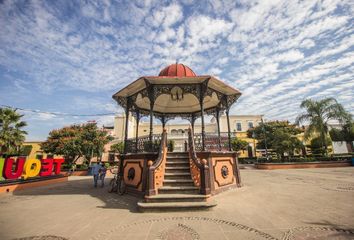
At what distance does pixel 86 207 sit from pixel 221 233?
4938 millimetres

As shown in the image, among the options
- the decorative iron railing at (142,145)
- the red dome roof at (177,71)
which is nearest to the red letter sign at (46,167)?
the decorative iron railing at (142,145)

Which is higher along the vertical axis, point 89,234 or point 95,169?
point 95,169

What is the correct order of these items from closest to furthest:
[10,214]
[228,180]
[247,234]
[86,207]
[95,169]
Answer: [247,234]
[10,214]
[86,207]
[228,180]
[95,169]

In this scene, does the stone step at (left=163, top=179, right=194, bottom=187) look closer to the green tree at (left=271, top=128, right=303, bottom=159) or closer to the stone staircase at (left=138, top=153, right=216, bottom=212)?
the stone staircase at (left=138, top=153, right=216, bottom=212)

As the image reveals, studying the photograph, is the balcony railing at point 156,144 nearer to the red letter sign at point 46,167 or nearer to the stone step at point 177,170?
the stone step at point 177,170

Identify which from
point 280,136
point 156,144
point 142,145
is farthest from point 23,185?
point 280,136

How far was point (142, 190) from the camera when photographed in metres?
7.54

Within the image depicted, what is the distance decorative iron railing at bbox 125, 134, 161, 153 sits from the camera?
8925 mm

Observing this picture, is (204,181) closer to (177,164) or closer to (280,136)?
(177,164)

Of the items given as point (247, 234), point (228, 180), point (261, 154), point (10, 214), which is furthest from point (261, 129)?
point (10, 214)

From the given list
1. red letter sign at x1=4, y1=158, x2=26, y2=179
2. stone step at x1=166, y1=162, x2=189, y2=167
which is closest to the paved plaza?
stone step at x1=166, y1=162, x2=189, y2=167

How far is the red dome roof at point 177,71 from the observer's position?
1038cm

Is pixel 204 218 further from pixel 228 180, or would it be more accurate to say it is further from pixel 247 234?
pixel 228 180

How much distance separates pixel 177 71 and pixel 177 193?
6.93 metres
